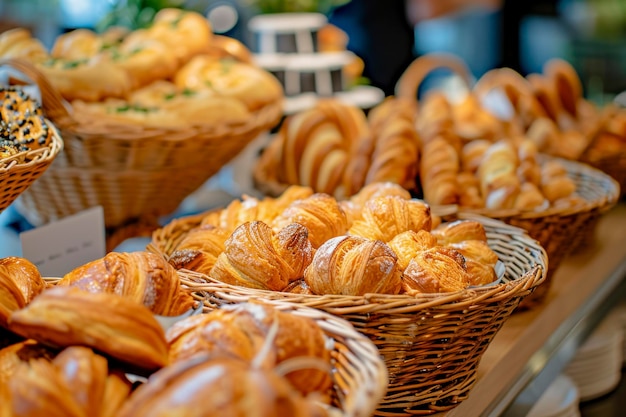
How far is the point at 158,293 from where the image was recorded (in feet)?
2.84

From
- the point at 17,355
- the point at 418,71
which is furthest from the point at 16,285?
the point at 418,71

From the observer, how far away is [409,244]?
1.22 m

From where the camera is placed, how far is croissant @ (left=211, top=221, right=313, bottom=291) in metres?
1.09

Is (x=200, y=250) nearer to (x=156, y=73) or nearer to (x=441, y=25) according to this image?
(x=156, y=73)

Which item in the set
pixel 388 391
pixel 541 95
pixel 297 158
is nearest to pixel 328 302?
pixel 388 391

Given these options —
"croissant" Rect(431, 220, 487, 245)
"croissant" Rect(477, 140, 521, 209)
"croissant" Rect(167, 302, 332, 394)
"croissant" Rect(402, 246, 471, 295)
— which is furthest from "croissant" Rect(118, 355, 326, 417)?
"croissant" Rect(477, 140, 521, 209)

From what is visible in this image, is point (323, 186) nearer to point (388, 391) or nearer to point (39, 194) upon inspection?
point (39, 194)

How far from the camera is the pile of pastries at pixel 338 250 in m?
1.06

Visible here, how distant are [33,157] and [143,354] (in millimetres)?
608

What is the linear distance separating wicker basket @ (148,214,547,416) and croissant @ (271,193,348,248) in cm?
24

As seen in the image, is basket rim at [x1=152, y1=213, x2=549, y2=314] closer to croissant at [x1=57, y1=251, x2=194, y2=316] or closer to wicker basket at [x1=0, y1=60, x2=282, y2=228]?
croissant at [x1=57, y1=251, x2=194, y2=316]

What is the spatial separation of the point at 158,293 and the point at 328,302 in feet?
0.82

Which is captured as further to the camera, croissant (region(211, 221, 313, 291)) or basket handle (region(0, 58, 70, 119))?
basket handle (region(0, 58, 70, 119))

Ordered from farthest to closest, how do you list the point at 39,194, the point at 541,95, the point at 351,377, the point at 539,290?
the point at 541,95 → the point at 39,194 → the point at 539,290 → the point at 351,377
